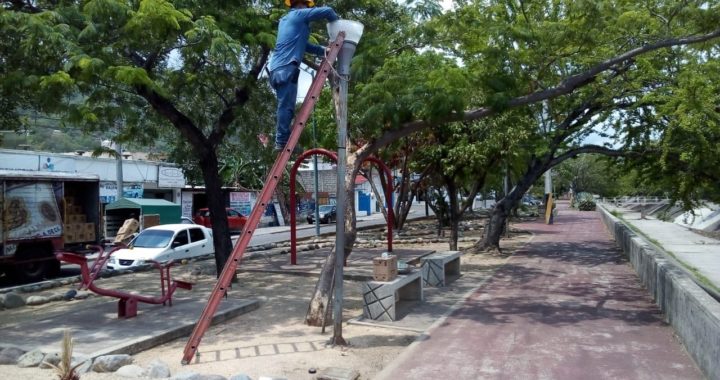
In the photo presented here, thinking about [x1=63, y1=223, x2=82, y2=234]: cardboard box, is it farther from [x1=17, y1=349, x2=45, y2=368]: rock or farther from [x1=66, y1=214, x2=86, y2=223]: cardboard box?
[x1=17, y1=349, x2=45, y2=368]: rock

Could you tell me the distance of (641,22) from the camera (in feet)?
33.3

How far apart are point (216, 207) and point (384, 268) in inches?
206

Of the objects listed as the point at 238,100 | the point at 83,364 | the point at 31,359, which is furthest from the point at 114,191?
the point at 83,364

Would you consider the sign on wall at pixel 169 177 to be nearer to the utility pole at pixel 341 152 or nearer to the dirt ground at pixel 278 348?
the dirt ground at pixel 278 348

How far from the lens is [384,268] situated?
9.27 metres

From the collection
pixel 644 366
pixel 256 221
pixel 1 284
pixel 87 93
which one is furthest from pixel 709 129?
pixel 1 284

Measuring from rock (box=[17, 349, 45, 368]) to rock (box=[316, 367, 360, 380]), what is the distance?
124 inches

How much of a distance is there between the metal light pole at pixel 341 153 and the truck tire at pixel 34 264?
10.6 m

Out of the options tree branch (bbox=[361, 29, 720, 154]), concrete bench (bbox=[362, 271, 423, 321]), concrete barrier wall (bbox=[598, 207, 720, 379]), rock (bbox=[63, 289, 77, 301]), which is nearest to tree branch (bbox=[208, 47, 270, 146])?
tree branch (bbox=[361, 29, 720, 154])

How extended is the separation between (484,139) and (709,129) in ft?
19.4

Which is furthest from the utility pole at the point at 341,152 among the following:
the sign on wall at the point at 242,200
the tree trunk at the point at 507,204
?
the sign on wall at the point at 242,200

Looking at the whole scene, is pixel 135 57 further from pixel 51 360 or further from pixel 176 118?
pixel 51 360

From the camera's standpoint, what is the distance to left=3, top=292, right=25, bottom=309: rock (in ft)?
35.1

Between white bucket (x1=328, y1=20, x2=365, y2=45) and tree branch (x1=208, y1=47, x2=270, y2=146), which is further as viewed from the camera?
tree branch (x1=208, y1=47, x2=270, y2=146)
